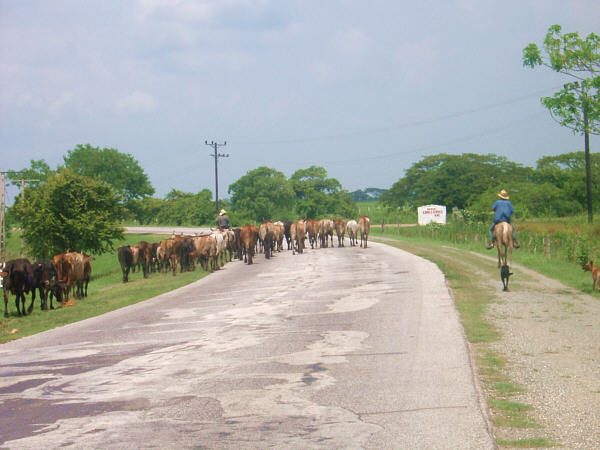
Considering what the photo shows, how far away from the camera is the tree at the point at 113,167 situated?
112 metres

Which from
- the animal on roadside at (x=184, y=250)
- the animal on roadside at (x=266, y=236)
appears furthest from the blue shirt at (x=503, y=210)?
the animal on roadside at (x=266, y=236)

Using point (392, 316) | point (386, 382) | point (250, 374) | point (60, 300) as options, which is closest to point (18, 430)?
point (250, 374)

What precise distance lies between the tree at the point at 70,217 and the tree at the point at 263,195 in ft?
171

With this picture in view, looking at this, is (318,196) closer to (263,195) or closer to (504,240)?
(263,195)

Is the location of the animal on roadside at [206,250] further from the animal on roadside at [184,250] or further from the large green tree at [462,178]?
the large green tree at [462,178]

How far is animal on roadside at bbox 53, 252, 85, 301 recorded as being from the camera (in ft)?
69.1

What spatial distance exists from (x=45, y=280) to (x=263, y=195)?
86185 mm

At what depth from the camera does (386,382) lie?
7.62 metres

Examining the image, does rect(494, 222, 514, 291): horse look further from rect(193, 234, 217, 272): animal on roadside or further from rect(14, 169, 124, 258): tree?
rect(14, 169, 124, 258): tree

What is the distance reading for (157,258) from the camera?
3259cm

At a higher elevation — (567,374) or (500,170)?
(500,170)

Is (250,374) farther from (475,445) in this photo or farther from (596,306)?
(596,306)

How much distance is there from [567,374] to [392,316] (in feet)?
17.8

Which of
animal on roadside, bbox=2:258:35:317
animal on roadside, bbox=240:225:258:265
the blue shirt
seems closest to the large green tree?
animal on roadside, bbox=240:225:258:265
